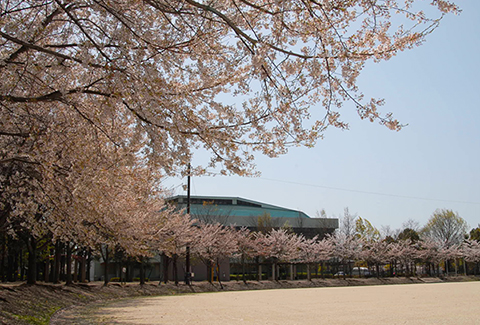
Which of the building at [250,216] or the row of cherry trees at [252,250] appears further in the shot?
the building at [250,216]

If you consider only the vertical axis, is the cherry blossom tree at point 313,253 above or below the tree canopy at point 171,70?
below

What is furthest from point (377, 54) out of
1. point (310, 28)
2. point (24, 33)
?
point (24, 33)

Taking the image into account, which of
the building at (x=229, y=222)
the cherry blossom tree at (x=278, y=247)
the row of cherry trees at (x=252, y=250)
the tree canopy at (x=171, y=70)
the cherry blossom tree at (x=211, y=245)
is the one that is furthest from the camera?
the building at (x=229, y=222)

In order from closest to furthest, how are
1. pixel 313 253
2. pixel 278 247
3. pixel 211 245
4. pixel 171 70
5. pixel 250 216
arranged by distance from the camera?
1. pixel 171 70
2. pixel 211 245
3. pixel 278 247
4. pixel 313 253
5. pixel 250 216

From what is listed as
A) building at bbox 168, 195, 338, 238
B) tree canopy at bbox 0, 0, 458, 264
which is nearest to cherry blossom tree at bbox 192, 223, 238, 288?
building at bbox 168, 195, 338, 238

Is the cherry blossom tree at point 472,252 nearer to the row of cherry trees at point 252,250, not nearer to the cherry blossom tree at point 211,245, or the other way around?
the row of cherry trees at point 252,250

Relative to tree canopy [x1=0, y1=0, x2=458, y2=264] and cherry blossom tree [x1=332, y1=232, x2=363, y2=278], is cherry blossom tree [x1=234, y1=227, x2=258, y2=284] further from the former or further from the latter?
tree canopy [x1=0, y1=0, x2=458, y2=264]

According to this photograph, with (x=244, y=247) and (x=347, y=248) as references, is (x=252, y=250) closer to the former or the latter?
(x=244, y=247)

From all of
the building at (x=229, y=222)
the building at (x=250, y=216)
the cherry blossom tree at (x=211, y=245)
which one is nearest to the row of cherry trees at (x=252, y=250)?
the cherry blossom tree at (x=211, y=245)

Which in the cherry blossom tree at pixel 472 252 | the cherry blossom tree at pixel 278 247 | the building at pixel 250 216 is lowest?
the cherry blossom tree at pixel 472 252

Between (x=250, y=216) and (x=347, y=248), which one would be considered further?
(x=250, y=216)

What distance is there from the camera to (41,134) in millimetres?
7332

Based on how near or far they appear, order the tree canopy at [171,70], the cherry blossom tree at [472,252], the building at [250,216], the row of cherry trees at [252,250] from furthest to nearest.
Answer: the cherry blossom tree at [472,252]
the building at [250,216]
the row of cherry trees at [252,250]
the tree canopy at [171,70]

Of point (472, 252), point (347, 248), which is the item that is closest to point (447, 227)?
point (472, 252)
